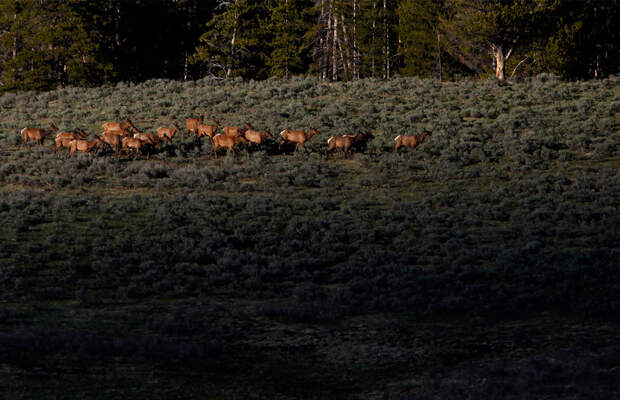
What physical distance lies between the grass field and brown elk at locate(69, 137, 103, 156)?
2.07ft

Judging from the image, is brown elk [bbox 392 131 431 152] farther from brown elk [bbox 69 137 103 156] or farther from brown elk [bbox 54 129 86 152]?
brown elk [bbox 54 129 86 152]

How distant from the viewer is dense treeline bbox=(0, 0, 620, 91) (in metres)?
43.7

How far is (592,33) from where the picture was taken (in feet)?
160

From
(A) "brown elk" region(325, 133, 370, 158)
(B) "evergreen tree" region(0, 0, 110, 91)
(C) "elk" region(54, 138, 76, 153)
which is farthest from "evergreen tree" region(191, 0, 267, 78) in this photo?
(A) "brown elk" region(325, 133, 370, 158)

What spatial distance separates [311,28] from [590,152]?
3387cm

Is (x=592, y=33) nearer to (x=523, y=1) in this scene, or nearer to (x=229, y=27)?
(x=523, y=1)

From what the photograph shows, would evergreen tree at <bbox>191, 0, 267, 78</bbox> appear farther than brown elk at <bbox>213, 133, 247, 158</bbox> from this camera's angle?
Yes

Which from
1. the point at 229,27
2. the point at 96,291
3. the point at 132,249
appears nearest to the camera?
the point at 96,291

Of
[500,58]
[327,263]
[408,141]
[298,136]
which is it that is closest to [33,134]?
[298,136]

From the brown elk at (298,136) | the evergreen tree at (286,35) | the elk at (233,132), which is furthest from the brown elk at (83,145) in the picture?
the evergreen tree at (286,35)

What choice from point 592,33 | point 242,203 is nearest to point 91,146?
point 242,203

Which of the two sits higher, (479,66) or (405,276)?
(479,66)

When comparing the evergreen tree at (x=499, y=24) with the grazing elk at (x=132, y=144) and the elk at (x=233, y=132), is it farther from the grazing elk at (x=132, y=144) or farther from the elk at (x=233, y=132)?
the grazing elk at (x=132, y=144)

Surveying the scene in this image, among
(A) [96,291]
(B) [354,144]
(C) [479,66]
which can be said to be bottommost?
(A) [96,291]
